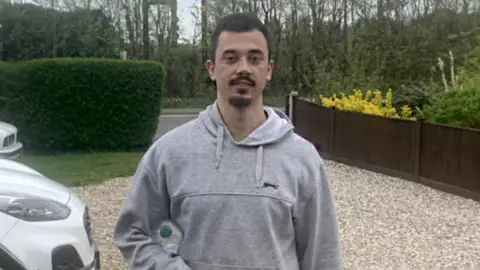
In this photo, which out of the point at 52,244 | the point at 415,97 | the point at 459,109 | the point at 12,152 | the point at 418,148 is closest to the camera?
the point at 52,244

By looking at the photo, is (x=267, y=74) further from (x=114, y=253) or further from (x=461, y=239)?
(x=461, y=239)

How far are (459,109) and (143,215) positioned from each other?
8762mm

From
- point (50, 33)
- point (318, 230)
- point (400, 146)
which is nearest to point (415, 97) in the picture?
point (400, 146)

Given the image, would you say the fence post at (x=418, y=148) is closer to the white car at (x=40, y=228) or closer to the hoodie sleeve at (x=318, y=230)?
the white car at (x=40, y=228)

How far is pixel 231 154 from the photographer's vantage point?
6.10 feet

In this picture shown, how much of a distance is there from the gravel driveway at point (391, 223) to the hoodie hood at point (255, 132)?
12.9 ft

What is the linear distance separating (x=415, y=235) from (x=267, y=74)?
17.6ft

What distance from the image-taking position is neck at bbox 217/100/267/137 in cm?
193

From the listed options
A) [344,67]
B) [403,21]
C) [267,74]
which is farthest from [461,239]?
[403,21]

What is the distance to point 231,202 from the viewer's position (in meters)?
1.80

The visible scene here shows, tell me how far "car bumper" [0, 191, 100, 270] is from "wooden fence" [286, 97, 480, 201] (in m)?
5.91

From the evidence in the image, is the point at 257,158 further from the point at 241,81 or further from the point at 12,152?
the point at 12,152

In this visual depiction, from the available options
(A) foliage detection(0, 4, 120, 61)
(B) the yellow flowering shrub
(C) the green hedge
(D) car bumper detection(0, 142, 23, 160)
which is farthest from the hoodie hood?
(A) foliage detection(0, 4, 120, 61)

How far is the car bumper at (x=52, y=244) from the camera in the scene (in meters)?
3.51
